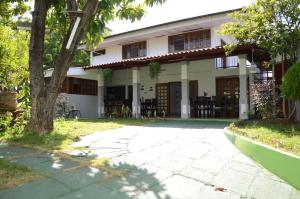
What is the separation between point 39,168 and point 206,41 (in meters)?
12.4

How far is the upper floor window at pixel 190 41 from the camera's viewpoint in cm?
1539

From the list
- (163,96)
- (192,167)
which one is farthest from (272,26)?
(163,96)

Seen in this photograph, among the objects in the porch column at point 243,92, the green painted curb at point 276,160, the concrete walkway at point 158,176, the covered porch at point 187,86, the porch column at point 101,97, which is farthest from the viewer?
the porch column at point 101,97

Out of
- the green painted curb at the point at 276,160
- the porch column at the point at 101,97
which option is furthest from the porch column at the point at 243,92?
the porch column at the point at 101,97

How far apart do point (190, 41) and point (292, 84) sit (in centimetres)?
881

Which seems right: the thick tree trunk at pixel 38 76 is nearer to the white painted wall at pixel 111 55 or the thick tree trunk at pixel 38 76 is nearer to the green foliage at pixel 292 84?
the green foliage at pixel 292 84

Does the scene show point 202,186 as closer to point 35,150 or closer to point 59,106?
point 35,150

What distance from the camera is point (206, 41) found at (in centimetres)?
1533

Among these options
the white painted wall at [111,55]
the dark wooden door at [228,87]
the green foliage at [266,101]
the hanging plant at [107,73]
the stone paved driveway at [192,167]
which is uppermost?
the white painted wall at [111,55]

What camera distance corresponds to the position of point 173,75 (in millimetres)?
16953

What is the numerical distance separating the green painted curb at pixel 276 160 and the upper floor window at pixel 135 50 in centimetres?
1271

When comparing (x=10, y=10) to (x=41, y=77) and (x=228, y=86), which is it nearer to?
(x=41, y=77)

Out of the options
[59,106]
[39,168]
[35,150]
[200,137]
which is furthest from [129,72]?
[39,168]

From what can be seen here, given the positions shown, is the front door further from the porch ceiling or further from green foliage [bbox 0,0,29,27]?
green foliage [bbox 0,0,29,27]
